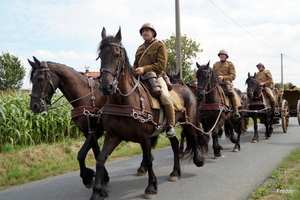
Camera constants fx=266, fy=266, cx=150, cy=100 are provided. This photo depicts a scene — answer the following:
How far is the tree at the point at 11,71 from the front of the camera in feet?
122

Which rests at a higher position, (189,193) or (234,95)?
(234,95)

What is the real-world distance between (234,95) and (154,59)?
14.6 feet

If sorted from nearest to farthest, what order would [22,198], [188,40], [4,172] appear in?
1. [22,198]
2. [4,172]
3. [188,40]

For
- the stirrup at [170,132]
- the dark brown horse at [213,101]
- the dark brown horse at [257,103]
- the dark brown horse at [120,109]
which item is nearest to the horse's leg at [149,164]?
the dark brown horse at [120,109]

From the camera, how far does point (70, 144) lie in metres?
8.67

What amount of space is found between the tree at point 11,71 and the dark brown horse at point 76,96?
117 feet

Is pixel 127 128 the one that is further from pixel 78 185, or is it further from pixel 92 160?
pixel 92 160

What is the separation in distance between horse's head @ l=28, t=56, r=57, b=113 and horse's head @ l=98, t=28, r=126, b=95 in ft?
4.70

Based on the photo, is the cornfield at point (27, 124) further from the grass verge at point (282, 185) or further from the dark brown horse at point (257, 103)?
the dark brown horse at point (257, 103)

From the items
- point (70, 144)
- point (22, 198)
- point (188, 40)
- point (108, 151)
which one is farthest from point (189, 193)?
point (188, 40)

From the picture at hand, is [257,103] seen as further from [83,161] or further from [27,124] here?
[27,124]

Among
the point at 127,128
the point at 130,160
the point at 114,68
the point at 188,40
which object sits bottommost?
the point at 130,160

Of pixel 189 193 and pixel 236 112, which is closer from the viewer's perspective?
pixel 189 193

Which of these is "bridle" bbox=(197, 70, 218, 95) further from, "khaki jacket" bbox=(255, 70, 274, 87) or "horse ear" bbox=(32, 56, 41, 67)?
"khaki jacket" bbox=(255, 70, 274, 87)
